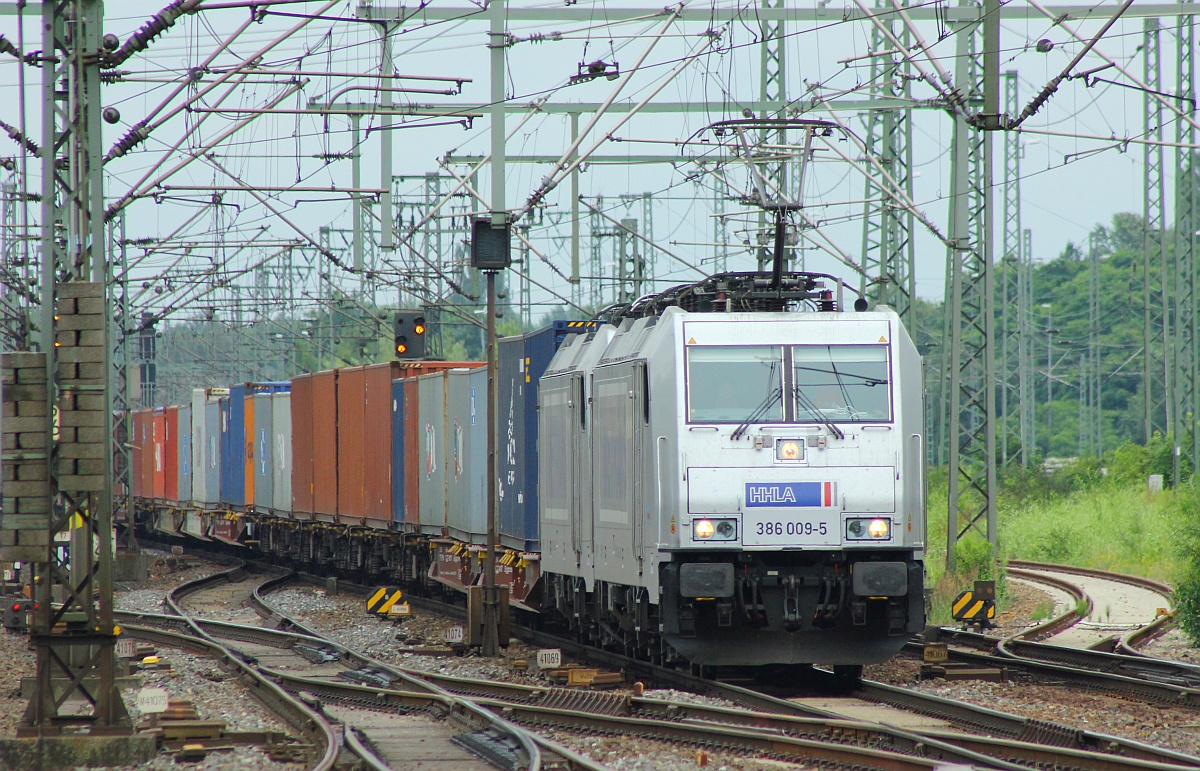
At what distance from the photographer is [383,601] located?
2402cm

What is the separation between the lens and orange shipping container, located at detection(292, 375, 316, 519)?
32375 millimetres

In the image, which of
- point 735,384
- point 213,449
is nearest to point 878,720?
point 735,384

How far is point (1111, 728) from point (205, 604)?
752 inches

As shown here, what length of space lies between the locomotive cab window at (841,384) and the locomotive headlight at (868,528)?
82 cm

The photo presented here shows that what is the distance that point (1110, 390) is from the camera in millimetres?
80438

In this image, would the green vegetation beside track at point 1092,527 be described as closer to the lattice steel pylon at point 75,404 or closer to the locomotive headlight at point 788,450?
the locomotive headlight at point 788,450

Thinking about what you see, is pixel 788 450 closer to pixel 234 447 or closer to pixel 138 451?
pixel 234 447

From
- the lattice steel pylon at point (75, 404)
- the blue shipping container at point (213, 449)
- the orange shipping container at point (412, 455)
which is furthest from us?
the blue shipping container at point (213, 449)

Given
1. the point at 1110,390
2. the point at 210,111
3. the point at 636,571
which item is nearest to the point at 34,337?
the point at 210,111

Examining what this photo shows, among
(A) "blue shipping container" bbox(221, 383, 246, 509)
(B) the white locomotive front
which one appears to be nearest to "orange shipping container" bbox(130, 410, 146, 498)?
(A) "blue shipping container" bbox(221, 383, 246, 509)

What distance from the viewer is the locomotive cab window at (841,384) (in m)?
14.0

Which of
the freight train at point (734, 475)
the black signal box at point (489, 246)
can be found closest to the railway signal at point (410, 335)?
the freight train at point (734, 475)

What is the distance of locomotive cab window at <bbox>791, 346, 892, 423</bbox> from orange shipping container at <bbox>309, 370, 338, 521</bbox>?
681 inches

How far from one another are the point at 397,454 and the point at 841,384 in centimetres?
1402
